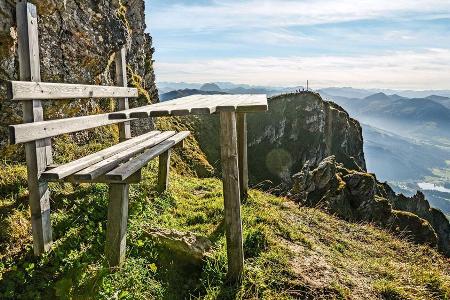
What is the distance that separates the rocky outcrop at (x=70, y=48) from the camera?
8109 millimetres

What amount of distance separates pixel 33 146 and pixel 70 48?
5.89 meters

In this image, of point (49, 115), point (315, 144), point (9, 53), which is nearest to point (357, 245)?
point (49, 115)

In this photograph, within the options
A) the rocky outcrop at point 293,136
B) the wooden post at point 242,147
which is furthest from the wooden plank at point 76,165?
the rocky outcrop at point 293,136

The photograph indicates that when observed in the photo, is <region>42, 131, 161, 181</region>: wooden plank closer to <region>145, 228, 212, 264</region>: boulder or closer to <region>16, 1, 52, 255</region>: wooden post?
<region>16, 1, 52, 255</region>: wooden post

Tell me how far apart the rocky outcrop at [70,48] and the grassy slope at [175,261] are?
2.51 metres

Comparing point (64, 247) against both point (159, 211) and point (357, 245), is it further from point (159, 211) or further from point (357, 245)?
point (357, 245)

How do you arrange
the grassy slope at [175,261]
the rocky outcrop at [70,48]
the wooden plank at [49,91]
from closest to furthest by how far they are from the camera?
1. the wooden plank at [49,91]
2. the grassy slope at [175,261]
3. the rocky outcrop at [70,48]

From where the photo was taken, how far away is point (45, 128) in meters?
5.82

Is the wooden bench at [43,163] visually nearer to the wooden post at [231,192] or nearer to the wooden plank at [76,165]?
the wooden plank at [76,165]

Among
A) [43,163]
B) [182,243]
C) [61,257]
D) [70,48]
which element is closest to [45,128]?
[43,163]

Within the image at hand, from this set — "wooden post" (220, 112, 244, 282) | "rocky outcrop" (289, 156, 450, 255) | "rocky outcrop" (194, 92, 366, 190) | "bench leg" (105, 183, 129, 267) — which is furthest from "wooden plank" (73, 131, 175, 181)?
"rocky outcrop" (194, 92, 366, 190)

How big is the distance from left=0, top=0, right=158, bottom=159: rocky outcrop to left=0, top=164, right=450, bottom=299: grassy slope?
251 centimetres

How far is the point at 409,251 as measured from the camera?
35.3 ft

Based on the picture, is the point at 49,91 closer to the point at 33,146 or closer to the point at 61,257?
the point at 33,146
